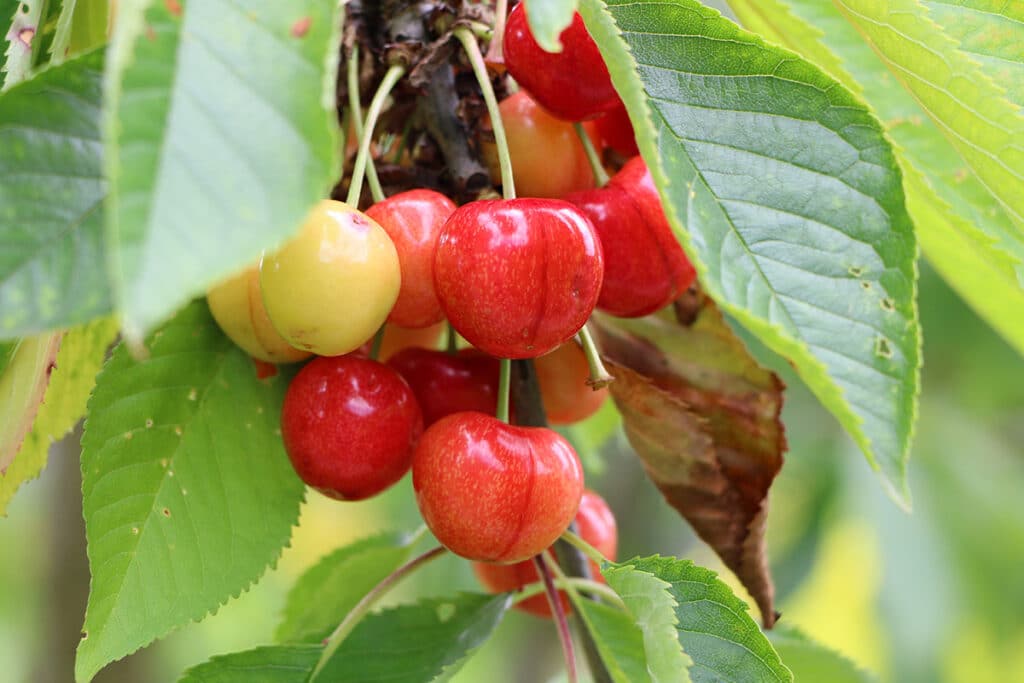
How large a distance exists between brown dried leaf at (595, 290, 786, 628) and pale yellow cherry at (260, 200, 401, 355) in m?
0.30

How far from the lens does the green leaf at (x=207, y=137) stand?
16.3 inches

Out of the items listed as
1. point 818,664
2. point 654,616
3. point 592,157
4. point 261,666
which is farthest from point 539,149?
point 818,664

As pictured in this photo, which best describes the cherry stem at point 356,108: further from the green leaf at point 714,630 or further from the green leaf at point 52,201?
the green leaf at point 714,630

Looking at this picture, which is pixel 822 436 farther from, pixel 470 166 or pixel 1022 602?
pixel 470 166

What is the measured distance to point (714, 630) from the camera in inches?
30.5

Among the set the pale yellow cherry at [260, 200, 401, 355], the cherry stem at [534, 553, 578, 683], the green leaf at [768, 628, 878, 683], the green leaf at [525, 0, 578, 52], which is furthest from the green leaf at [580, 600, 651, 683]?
the green leaf at [525, 0, 578, 52]

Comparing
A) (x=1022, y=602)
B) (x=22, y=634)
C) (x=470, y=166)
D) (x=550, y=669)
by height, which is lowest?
(x=22, y=634)

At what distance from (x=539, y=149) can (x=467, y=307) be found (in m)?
0.20

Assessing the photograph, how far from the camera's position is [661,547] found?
2.70 m

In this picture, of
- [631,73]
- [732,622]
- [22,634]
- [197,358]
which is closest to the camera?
[631,73]

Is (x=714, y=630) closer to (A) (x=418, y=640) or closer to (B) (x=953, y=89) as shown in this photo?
(A) (x=418, y=640)

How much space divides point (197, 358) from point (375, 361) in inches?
6.4

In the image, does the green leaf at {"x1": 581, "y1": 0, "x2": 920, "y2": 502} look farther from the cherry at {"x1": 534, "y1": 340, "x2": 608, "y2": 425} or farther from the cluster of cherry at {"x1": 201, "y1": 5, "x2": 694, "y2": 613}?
the cherry at {"x1": 534, "y1": 340, "x2": 608, "y2": 425}

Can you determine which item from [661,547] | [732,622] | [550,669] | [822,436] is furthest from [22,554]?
[732,622]
